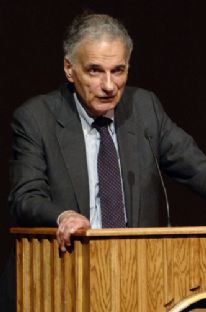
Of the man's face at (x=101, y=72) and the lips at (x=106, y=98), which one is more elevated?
the man's face at (x=101, y=72)

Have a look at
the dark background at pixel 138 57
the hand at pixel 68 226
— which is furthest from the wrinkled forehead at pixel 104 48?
the dark background at pixel 138 57

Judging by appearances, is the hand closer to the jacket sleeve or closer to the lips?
the jacket sleeve

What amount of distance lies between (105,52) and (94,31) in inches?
3.0

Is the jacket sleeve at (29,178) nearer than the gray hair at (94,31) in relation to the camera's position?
Yes

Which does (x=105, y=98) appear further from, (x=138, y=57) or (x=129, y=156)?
(x=138, y=57)

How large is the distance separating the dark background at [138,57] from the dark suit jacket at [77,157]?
108 cm

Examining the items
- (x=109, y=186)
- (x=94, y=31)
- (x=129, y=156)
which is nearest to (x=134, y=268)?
(x=109, y=186)

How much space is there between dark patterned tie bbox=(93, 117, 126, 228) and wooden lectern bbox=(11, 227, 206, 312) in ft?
1.12

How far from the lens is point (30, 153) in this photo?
3.39m

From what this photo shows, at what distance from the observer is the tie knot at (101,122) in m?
3.51

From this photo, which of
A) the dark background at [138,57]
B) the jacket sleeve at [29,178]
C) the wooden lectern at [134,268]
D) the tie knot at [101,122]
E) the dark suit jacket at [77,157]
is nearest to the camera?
the wooden lectern at [134,268]

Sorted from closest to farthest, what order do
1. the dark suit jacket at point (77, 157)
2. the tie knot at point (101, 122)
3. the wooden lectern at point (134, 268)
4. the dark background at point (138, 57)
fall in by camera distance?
1. the wooden lectern at point (134, 268)
2. the dark suit jacket at point (77, 157)
3. the tie knot at point (101, 122)
4. the dark background at point (138, 57)

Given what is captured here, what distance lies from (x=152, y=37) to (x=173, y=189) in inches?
26.6

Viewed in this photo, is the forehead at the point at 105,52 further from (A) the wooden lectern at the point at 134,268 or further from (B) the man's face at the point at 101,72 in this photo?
(A) the wooden lectern at the point at 134,268
